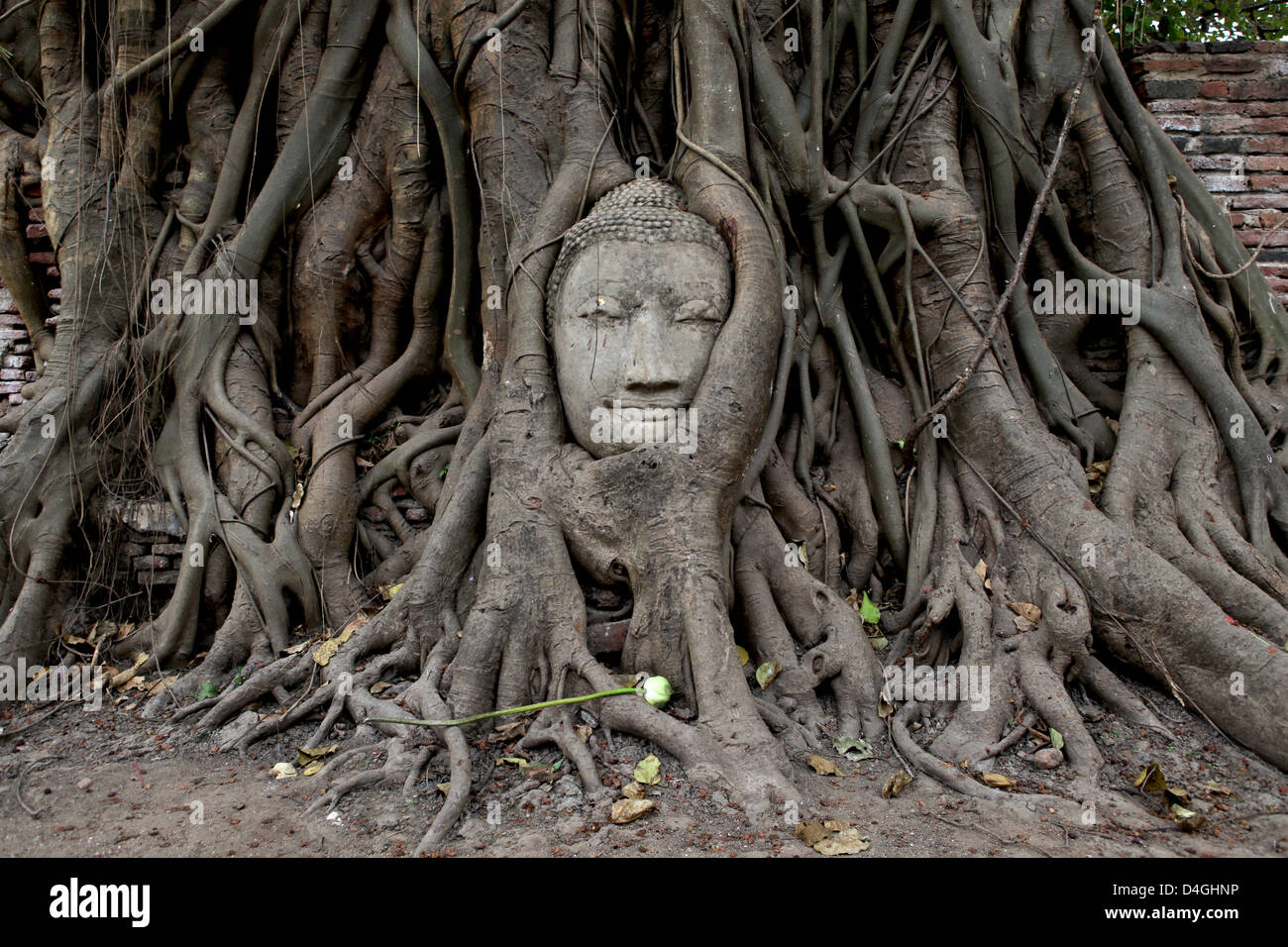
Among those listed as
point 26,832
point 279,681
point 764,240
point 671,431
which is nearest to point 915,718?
point 671,431

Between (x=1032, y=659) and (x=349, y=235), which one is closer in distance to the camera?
(x=1032, y=659)

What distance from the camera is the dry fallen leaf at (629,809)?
82.1 inches

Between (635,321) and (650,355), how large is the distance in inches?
6.8

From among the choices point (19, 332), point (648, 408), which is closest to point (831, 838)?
point (648, 408)

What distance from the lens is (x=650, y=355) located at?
115 inches

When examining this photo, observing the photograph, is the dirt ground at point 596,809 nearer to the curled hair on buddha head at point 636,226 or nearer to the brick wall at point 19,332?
the curled hair on buddha head at point 636,226

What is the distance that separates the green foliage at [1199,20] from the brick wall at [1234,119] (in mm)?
691

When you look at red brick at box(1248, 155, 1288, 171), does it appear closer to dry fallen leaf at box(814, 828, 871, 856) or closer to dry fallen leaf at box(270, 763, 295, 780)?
dry fallen leaf at box(814, 828, 871, 856)

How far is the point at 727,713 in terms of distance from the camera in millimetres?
2404

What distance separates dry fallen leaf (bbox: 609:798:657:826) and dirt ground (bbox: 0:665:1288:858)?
2 cm

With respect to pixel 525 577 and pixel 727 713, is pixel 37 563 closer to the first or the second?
pixel 525 577

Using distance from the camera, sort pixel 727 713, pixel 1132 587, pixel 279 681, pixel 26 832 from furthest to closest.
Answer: pixel 279 681 < pixel 1132 587 < pixel 727 713 < pixel 26 832

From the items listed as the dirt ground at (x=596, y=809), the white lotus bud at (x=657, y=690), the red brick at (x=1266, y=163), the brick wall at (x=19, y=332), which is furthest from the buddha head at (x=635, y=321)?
the red brick at (x=1266, y=163)

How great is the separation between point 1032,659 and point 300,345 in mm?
Answer: 3819
